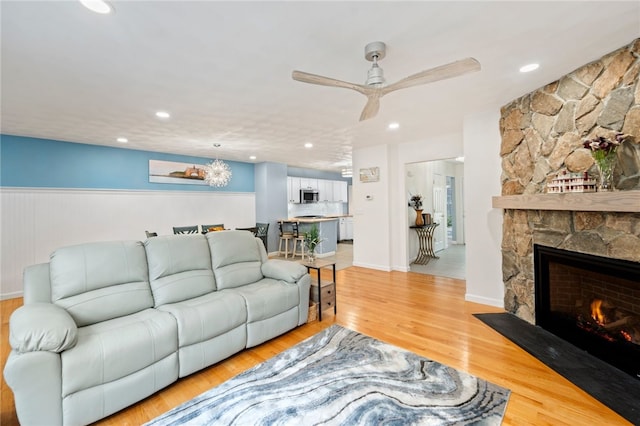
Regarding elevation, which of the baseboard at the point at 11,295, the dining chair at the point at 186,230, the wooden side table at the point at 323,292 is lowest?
the baseboard at the point at 11,295

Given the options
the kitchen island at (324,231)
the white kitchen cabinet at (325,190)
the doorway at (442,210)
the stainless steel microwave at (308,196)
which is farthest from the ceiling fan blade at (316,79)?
the white kitchen cabinet at (325,190)

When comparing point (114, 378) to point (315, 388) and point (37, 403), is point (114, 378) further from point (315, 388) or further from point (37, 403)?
point (315, 388)

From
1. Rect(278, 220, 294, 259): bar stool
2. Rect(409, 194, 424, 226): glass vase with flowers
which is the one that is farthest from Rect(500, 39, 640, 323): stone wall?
Rect(278, 220, 294, 259): bar stool

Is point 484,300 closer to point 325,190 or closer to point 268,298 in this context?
point 268,298

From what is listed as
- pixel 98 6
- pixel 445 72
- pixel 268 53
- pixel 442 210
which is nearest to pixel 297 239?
pixel 442 210

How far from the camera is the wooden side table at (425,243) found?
20.6 ft

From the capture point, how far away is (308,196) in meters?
8.93

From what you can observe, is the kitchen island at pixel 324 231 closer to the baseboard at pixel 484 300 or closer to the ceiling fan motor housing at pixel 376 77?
the baseboard at pixel 484 300

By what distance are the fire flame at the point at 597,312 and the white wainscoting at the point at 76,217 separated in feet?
22.0

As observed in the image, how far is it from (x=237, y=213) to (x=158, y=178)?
6.60 ft

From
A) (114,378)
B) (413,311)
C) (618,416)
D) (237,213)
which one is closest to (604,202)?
(618,416)

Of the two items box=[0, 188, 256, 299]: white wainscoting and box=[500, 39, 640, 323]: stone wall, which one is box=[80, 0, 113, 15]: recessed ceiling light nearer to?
box=[500, 39, 640, 323]: stone wall

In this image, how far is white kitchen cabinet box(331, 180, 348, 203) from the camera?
10.2 metres

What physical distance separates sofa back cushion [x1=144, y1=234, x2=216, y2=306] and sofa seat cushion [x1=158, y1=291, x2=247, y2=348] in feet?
0.35
